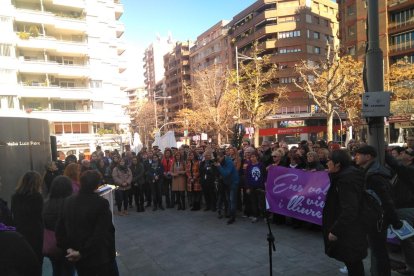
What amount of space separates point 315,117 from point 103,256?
62.5 meters

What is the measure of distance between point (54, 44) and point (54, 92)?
626 cm

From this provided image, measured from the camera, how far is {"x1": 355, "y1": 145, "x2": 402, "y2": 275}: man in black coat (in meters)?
4.10

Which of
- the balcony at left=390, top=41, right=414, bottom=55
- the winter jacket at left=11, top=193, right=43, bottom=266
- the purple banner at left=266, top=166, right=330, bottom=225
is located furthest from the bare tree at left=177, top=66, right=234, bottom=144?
the winter jacket at left=11, top=193, right=43, bottom=266

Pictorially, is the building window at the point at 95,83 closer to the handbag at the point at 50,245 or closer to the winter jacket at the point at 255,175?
the winter jacket at the point at 255,175

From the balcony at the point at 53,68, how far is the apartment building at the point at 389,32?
3676 centimetres

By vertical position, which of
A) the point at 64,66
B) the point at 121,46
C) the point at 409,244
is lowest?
the point at 409,244

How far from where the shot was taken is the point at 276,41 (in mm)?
64125

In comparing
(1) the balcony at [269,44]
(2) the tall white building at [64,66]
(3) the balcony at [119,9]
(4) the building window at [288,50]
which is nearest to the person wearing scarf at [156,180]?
(2) the tall white building at [64,66]

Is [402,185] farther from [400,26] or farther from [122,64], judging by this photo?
[122,64]

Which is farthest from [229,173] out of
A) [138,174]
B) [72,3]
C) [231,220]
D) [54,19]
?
[72,3]

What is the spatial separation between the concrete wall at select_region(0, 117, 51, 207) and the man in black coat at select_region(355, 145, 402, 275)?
6751 mm

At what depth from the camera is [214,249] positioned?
680cm

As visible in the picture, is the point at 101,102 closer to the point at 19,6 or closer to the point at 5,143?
the point at 19,6

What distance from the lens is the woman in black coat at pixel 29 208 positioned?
477cm
